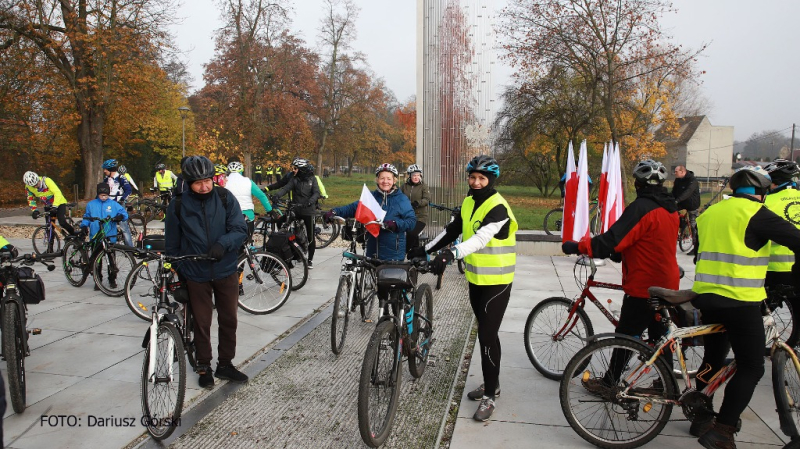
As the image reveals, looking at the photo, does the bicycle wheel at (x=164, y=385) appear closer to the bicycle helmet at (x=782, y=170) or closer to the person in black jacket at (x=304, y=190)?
the bicycle helmet at (x=782, y=170)

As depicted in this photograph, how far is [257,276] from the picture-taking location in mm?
7020

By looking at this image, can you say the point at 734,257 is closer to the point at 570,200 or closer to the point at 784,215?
the point at 784,215

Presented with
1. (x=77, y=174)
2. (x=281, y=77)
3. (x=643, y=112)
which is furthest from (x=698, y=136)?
(x=77, y=174)

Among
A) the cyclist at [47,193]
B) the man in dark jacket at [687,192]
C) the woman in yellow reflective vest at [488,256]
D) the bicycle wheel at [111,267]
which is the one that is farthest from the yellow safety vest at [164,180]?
the woman in yellow reflective vest at [488,256]

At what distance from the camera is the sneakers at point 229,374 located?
471 cm

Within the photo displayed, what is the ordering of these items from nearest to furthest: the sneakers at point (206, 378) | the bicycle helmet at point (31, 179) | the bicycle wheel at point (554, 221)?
1. the sneakers at point (206, 378)
2. the bicycle helmet at point (31, 179)
3. the bicycle wheel at point (554, 221)

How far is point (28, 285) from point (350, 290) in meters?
2.76

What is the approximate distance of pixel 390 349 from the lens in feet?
12.1

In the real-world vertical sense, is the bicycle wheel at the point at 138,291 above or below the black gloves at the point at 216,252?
below

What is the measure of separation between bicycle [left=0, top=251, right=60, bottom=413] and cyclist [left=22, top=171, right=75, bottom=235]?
5946 mm

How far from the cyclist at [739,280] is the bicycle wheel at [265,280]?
192 inches

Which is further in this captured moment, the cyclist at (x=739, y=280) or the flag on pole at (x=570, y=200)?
the flag on pole at (x=570, y=200)

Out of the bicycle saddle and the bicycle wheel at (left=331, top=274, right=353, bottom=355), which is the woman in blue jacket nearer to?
the bicycle wheel at (left=331, top=274, right=353, bottom=355)

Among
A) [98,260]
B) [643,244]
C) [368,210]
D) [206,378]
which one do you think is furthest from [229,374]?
[98,260]
